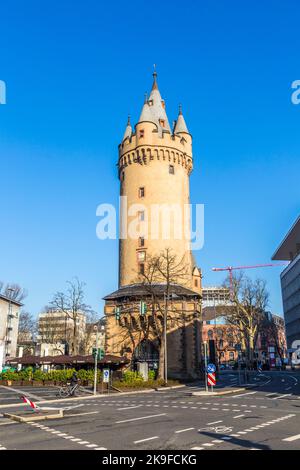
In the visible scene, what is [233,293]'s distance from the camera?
211ft

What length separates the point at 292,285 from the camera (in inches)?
3174

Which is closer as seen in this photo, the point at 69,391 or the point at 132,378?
the point at 69,391

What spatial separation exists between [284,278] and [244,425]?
263 feet

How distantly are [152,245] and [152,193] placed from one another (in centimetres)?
678

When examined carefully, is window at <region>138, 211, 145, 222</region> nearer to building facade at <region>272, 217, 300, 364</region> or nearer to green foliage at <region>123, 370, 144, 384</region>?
green foliage at <region>123, 370, 144, 384</region>

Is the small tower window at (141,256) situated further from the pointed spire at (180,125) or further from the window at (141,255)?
the pointed spire at (180,125)

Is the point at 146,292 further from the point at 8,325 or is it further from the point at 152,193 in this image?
the point at 8,325

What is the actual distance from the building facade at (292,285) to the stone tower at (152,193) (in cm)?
2924

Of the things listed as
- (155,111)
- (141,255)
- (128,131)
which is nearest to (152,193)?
(141,255)

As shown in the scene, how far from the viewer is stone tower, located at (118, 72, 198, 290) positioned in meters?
51.9

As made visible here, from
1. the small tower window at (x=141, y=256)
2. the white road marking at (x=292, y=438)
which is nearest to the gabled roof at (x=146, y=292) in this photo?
the small tower window at (x=141, y=256)
